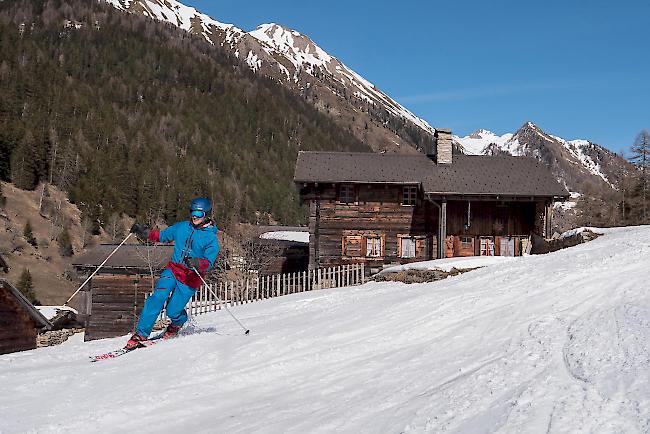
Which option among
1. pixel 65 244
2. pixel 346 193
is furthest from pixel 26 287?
pixel 346 193

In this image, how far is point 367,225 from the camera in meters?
30.0

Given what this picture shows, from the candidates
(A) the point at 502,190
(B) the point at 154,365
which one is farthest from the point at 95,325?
(B) the point at 154,365

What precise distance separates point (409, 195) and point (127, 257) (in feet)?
53.0

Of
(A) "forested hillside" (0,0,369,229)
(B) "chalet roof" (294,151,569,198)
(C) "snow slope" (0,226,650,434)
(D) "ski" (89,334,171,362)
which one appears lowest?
(D) "ski" (89,334,171,362)

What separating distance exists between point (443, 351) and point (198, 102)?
15829 centimetres

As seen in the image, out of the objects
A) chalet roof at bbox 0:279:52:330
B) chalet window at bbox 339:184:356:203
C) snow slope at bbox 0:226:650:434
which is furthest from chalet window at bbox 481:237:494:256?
snow slope at bbox 0:226:650:434

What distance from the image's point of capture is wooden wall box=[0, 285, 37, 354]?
2034 cm

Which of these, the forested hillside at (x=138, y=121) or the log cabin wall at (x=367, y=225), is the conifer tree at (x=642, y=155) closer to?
the log cabin wall at (x=367, y=225)

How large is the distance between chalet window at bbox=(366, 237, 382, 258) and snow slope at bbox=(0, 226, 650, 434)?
2126 cm

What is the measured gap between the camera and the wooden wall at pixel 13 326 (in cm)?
2034

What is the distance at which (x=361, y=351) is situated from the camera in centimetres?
632

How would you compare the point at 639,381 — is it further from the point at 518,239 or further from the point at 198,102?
the point at 198,102

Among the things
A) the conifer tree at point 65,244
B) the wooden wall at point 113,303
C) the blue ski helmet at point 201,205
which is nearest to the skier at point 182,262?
the blue ski helmet at point 201,205

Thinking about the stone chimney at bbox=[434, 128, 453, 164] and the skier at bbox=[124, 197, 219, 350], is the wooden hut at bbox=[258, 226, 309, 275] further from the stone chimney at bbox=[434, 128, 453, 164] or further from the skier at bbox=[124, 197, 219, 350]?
the skier at bbox=[124, 197, 219, 350]
